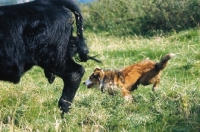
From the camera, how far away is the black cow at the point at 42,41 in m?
5.83

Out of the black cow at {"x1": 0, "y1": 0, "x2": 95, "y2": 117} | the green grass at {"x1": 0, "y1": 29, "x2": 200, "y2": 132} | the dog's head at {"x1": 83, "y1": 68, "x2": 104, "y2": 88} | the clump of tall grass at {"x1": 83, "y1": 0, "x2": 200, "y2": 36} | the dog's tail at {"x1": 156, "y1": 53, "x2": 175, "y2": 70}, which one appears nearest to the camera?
the green grass at {"x1": 0, "y1": 29, "x2": 200, "y2": 132}

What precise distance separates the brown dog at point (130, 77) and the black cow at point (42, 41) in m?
1.28

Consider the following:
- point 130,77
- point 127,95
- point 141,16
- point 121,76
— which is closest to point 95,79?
point 121,76

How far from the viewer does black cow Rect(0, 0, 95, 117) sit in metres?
5.83

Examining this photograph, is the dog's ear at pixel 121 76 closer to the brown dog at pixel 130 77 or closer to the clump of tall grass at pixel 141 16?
the brown dog at pixel 130 77

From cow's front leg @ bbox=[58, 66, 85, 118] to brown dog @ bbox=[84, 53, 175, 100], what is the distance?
119 centimetres

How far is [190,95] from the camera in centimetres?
627

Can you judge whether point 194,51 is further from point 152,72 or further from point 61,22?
point 61,22

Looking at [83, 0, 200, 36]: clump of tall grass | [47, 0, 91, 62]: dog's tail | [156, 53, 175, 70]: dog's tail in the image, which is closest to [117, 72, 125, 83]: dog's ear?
[156, 53, 175, 70]: dog's tail

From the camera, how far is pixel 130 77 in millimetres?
7590

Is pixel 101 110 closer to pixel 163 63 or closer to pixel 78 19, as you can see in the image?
pixel 78 19

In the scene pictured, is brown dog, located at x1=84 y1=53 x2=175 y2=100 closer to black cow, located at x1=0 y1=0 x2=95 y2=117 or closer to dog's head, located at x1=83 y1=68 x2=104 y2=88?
dog's head, located at x1=83 y1=68 x2=104 y2=88

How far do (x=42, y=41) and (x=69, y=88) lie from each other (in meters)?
0.79

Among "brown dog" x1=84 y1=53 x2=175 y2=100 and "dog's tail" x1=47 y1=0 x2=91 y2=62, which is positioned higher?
"dog's tail" x1=47 y1=0 x2=91 y2=62
